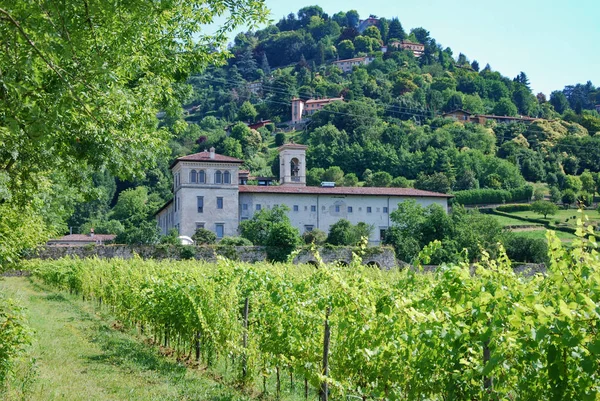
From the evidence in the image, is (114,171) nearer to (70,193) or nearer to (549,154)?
(70,193)

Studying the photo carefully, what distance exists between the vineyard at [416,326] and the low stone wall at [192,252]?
1144 inches

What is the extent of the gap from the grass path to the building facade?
42367 millimetres

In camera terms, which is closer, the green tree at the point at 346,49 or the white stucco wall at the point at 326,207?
the white stucco wall at the point at 326,207

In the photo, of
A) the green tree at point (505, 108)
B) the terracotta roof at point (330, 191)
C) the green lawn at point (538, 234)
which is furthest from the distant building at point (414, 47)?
the terracotta roof at point (330, 191)

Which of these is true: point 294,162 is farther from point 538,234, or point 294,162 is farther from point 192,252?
point 192,252

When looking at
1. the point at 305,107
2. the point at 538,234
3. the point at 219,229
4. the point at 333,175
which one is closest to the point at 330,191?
the point at 219,229

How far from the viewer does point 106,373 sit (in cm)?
1016

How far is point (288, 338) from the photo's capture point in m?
8.02

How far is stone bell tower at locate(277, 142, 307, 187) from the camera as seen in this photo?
69375 mm

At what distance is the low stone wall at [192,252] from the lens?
41.0m

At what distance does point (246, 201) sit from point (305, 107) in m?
82.6

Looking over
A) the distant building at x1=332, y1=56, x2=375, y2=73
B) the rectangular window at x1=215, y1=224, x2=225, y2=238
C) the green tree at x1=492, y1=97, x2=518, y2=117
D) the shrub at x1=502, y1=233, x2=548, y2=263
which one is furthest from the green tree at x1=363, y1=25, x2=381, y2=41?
the shrub at x1=502, y1=233, x2=548, y2=263

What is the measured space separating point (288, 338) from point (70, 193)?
14.6m

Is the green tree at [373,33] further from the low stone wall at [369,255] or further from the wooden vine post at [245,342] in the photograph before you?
the wooden vine post at [245,342]
